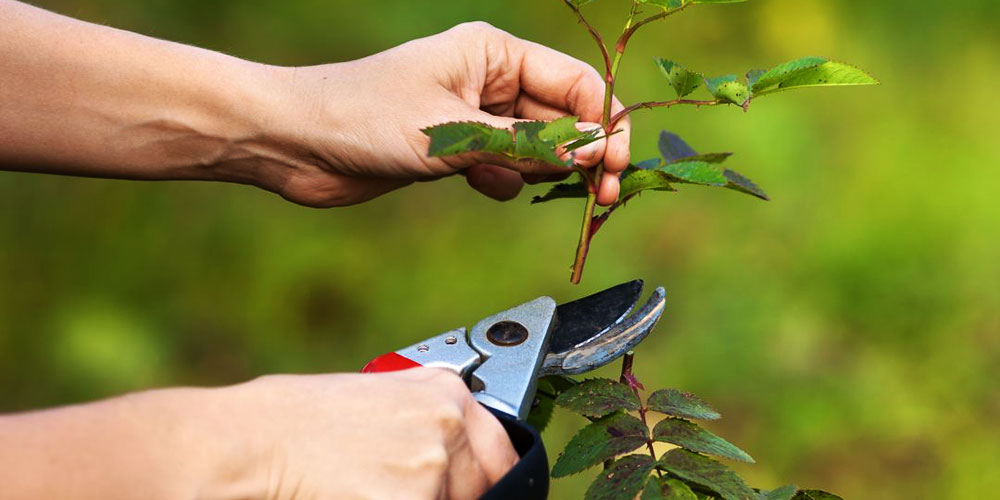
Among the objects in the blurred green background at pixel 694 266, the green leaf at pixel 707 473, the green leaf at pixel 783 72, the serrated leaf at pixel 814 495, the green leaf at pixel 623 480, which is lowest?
the blurred green background at pixel 694 266

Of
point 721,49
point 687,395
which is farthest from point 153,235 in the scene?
point 687,395

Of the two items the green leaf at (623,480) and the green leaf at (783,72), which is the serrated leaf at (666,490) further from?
the green leaf at (783,72)

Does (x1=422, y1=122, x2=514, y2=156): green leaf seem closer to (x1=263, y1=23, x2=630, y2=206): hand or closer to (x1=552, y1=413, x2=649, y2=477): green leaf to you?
(x1=263, y1=23, x2=630, y2=206): hand

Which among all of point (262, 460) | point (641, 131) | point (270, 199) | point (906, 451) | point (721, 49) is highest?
point (262, 460)

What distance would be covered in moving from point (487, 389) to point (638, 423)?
214 millimetres

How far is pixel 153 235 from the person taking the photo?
3.25 metres

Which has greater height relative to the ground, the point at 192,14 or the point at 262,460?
the point at 262,460

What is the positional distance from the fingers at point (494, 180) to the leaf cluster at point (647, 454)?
60cm

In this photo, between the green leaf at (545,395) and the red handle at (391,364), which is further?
the green leaf at (545,395)

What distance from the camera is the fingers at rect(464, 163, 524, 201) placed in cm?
186

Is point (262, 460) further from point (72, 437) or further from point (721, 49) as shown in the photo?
point (721, 49)

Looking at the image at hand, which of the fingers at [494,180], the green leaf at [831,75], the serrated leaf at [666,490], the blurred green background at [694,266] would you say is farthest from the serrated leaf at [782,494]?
the blurred green background at [694,266]

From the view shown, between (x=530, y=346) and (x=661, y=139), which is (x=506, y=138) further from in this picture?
(x=661, y=139)

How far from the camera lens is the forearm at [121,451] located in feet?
3.20
